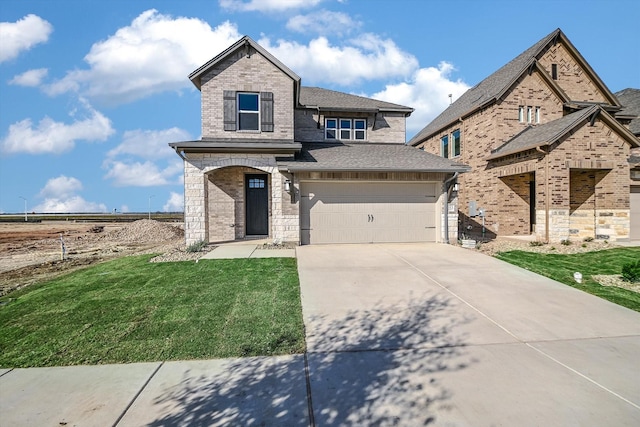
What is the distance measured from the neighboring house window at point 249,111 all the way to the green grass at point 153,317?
260 inches

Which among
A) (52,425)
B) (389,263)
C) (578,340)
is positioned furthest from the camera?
(389,263)

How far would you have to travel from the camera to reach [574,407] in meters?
2.94

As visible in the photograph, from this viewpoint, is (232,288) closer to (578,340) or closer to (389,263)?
(389,263)

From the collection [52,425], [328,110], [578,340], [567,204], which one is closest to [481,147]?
[567,204]

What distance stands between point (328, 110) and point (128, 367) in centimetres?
1381

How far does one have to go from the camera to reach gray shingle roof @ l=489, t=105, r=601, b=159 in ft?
40.5

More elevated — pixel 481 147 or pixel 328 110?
pixel 328 110

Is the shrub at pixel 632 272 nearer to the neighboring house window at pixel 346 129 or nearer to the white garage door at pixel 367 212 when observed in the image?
the white garage door at pixel 367 212

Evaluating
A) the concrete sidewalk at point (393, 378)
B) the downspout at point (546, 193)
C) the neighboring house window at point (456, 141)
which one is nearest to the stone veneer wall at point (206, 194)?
the concrete sidewalk at point (393, 378)

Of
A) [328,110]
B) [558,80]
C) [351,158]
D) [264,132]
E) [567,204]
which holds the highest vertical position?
[558,80]

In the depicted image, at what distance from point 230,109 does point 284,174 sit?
3.45m

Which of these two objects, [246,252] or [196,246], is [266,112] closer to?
[246,252]

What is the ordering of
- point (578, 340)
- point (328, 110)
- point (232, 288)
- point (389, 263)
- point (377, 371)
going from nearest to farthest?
point (377, 371) < point (578, 340) < point (232, 288) < point (389, 263) < point (328, 110)

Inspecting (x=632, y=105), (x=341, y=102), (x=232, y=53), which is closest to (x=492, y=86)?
(x=341, y=102)
